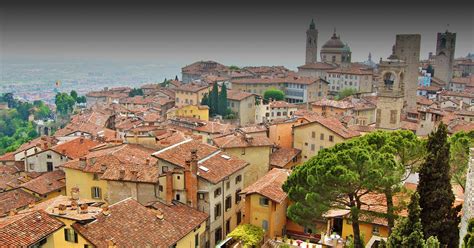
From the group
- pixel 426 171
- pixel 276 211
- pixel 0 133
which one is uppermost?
pixel 426 171

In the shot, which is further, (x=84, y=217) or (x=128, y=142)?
(x=128, y=142)

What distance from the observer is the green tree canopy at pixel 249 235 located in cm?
2843

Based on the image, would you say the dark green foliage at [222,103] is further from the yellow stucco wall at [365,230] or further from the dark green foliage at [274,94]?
the yellow stucco wall at [365,230]

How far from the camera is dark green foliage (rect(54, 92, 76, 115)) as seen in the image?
112 meters

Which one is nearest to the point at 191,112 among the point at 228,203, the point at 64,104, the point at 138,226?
the point at 228,203

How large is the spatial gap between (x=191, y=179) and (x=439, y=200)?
605 inches

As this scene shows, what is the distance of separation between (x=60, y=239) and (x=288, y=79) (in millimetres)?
77635

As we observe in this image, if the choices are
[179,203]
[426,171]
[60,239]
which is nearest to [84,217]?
[60,239]

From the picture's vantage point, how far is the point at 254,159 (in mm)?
40562

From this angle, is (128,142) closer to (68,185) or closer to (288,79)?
(68,185)

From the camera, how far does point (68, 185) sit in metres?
35.3

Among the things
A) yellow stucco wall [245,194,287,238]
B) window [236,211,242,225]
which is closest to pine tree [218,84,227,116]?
window [236,211,242,225]

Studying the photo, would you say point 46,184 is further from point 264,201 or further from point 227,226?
point 264,201

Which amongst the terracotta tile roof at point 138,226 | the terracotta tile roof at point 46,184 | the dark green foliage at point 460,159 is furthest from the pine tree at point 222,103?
the dark green foliage at point 460,159
